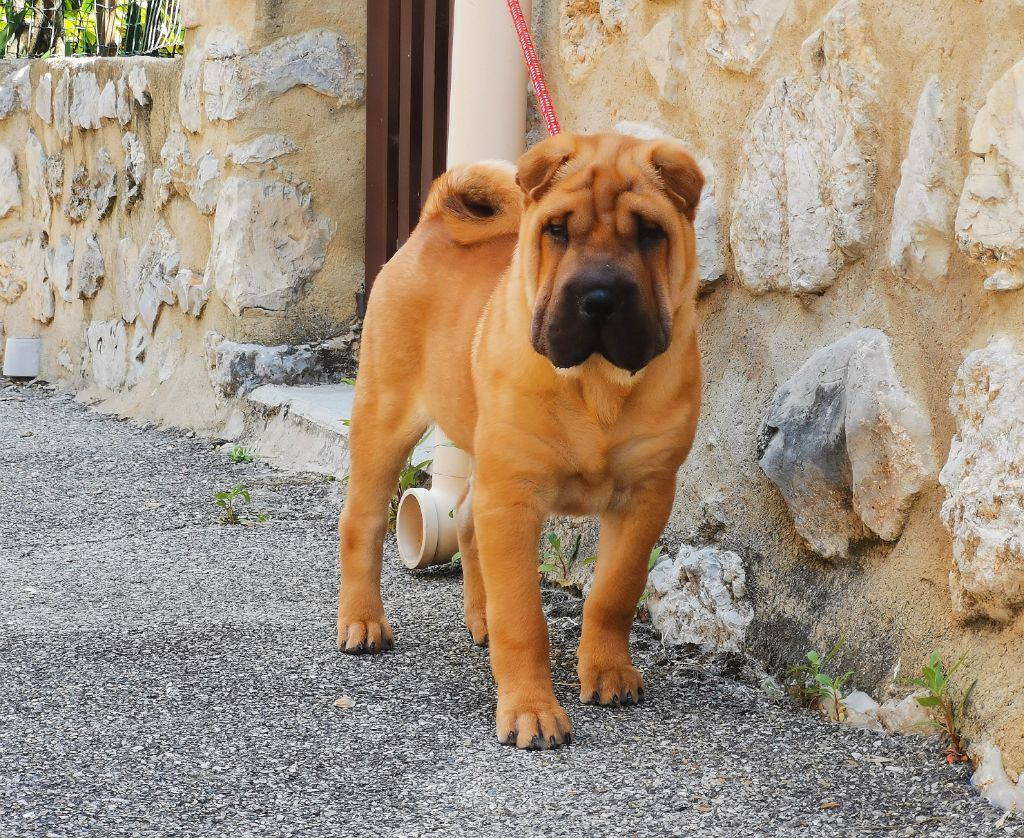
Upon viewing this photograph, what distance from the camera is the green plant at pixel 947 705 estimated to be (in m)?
2.25

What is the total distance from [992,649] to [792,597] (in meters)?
0.57

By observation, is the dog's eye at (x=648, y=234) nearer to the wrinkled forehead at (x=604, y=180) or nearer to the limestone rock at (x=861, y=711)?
the wrinkled forehead at (x=604, y=180)

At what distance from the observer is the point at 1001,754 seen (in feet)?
7.03

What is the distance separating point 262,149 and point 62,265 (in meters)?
2.30

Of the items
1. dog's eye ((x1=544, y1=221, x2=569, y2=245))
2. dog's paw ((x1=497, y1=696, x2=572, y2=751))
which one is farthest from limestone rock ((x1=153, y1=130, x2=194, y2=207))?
dog's paw ((x1=497, y1=696, x2=572, y2=751))

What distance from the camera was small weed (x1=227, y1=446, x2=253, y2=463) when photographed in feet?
16.3

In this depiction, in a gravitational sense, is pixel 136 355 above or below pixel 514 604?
below

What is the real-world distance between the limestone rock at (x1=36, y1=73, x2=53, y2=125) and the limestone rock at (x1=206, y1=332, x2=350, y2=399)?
2.44 m

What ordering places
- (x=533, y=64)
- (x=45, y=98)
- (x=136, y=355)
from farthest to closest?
(x=45, y=98) → (x=136, y=355) → (x=533, y=64)

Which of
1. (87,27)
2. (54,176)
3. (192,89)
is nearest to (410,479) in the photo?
(192,89)

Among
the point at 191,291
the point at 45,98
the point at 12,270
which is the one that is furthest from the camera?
the point at 12,270

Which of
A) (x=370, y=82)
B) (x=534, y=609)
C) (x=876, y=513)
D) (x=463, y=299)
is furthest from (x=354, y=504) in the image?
(x=370, y=82)

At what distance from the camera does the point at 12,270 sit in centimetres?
750

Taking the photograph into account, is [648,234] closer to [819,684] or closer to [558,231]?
[558,231]
